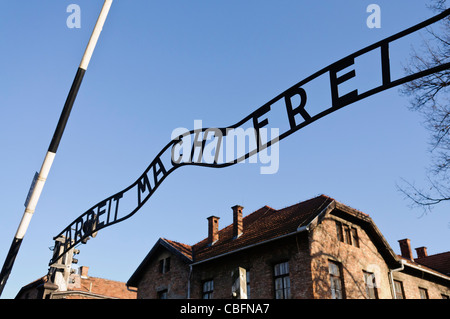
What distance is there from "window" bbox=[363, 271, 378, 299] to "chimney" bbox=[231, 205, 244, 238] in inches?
240

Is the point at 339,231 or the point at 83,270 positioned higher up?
the point at 83,270

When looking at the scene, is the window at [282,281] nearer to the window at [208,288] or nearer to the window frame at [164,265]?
the window at [208,288]

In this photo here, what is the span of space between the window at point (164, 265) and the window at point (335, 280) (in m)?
9.06

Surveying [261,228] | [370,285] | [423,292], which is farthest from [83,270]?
[423,292]

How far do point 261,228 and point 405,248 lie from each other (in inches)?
517

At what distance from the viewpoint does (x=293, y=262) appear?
15.8 metres

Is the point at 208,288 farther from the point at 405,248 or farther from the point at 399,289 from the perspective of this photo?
the point at 405,248

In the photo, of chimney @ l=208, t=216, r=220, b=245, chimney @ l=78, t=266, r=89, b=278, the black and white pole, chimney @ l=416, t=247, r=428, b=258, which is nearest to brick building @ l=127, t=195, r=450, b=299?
chimney @ l=208, t=216, r=220, b=245

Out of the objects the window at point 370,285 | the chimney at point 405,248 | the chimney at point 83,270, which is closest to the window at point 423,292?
the chimney at point 405,248

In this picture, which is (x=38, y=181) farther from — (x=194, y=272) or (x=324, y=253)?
(x=194, y=272)
